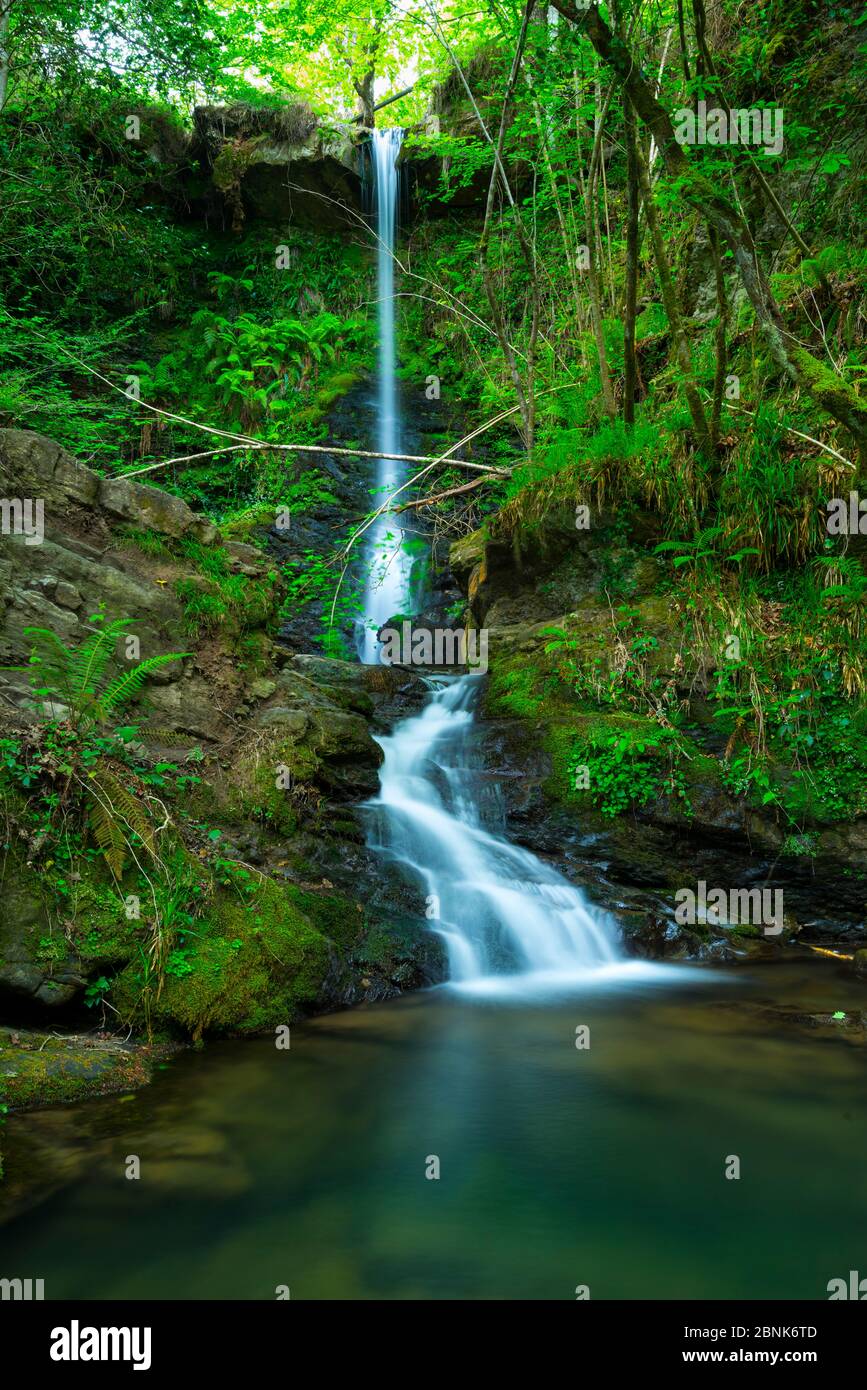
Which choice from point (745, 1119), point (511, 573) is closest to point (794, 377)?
point (511, 573)

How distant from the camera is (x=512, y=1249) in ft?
10.1

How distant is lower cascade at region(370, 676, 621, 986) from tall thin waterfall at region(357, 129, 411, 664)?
283cm

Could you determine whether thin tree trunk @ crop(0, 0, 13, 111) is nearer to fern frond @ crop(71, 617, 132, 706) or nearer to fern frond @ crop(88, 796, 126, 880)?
fern frond @ crop(71, 617, 132, 706)

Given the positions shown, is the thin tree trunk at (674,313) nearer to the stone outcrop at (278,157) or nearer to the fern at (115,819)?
the fern at (115,819)

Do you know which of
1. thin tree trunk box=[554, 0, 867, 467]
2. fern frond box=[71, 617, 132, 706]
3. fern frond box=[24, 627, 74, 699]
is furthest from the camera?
thin tree trunk box=[554, 0, 867, 467]

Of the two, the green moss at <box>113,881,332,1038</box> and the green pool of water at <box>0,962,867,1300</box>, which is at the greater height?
the green moss at <box>113,881,332,1038</box>

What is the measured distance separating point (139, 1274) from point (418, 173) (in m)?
20.4

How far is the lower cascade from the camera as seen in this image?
6.20 metres

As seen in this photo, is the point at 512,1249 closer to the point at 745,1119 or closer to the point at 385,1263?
the point at 385,1263

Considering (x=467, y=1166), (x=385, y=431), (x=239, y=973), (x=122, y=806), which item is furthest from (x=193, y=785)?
(x=385, y=431)

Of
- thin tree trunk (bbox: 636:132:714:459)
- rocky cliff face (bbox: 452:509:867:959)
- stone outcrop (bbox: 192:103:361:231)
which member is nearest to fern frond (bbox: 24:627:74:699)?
rocky cliff face (bbox: 452:509:867:959)

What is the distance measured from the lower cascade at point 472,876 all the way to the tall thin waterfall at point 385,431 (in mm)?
2832

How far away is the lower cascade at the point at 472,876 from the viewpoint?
6195 mm

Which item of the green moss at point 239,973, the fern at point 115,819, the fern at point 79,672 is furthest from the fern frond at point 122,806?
the green moss at point 239,973
